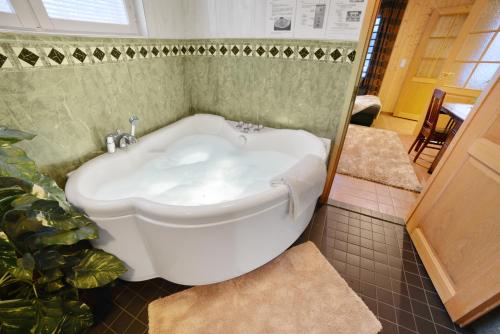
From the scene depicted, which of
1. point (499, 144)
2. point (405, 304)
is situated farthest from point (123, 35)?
point (405, 304)

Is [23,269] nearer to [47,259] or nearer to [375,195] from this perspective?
Result: [47,259]

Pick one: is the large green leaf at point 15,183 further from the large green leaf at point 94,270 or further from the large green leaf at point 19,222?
the large green leaf at point 94,270

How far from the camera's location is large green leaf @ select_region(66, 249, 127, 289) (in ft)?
3.01

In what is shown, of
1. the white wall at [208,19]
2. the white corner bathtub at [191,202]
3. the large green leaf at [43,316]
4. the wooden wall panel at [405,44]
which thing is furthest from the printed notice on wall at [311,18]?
the wooden wall panel at [405,44]

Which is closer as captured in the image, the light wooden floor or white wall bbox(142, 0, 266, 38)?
white wall bbox(142, 0, 266, 38)

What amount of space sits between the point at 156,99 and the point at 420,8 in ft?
16.8

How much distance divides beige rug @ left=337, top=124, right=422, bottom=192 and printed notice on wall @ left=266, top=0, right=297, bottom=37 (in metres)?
1.60

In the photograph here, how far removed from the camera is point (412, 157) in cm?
284

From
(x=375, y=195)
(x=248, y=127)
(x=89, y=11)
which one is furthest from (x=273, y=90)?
(x=375, y=195)

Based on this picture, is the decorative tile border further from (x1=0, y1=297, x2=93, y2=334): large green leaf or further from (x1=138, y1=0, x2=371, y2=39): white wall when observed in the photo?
(x1=0, y1=297, x2=93, y2=334): large green leaf

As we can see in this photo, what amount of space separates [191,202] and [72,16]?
1.23 meters

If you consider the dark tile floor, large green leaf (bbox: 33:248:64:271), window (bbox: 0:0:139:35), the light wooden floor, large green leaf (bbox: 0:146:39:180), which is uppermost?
window (bbox: 0:0:139:35)

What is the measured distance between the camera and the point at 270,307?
1165 millimetres

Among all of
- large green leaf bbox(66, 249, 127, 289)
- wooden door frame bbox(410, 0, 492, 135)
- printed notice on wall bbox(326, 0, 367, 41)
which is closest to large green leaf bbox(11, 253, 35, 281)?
large green leaf bbox(66, 249, 127, 289)
